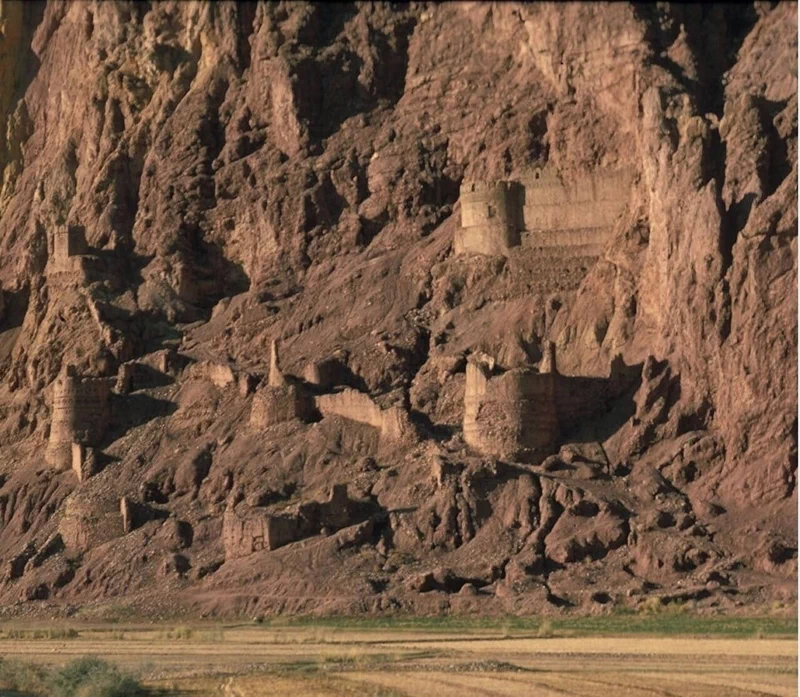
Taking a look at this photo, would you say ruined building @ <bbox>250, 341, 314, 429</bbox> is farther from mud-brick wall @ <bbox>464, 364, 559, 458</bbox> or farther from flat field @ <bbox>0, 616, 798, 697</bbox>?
flat field @ <bbox>0, 616, 798, 697</bbox>

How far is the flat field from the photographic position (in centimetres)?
6056

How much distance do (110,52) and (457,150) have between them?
18.2m

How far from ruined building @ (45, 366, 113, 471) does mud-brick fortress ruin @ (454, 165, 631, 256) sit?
47.7 ft

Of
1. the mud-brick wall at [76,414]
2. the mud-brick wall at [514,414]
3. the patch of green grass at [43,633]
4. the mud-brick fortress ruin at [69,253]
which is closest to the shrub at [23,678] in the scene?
the patch of green grass at [43,633]

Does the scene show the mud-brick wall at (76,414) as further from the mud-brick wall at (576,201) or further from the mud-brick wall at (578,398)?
the mud-brick wall at (578,398)

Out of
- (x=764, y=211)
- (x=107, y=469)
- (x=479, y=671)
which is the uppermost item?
(x=764, y=211)

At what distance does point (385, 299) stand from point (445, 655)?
34475 mm

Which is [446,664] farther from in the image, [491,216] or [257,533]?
[491,216]

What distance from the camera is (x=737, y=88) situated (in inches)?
3912

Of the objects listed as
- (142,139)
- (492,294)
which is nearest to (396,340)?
(492,294)

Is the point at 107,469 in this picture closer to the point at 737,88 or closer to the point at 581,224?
the point at 581,224

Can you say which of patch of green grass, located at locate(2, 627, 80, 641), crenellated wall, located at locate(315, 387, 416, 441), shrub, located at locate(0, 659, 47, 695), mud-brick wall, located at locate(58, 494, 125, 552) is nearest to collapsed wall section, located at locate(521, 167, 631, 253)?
crenellated wall, located at locate(315, 387, 416, 441)

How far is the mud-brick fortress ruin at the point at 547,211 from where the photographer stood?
98.2m

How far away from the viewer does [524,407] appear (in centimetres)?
9075
